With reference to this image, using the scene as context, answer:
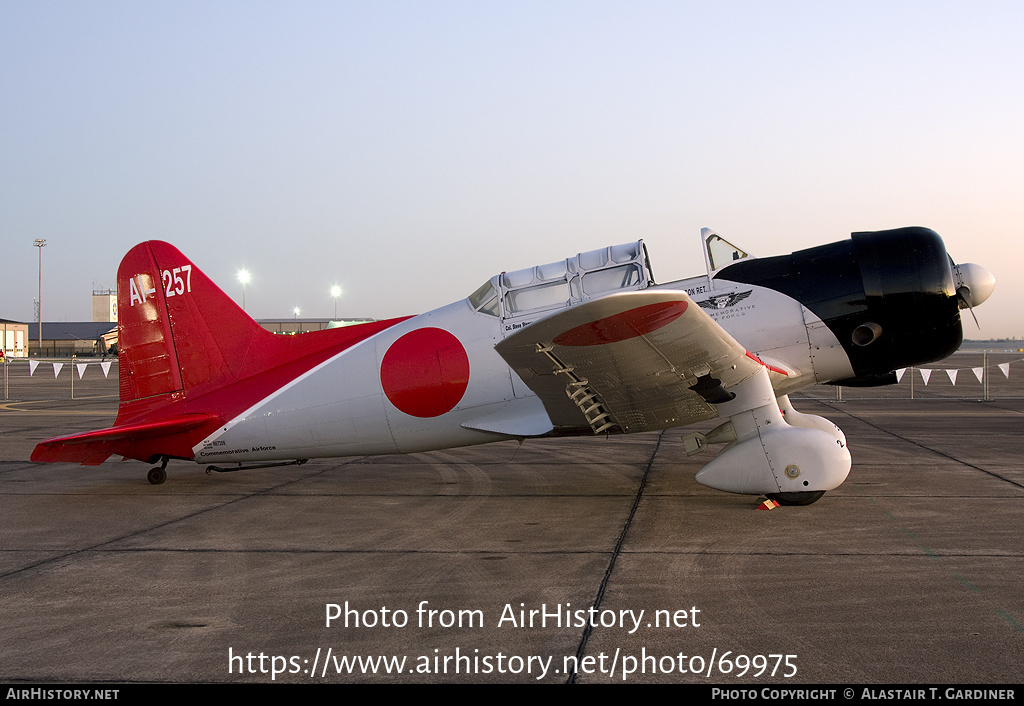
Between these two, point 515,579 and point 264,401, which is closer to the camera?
point 515,579

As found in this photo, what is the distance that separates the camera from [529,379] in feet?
23.2

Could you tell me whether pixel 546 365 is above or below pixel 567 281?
below

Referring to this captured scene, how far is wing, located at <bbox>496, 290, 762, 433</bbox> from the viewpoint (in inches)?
225

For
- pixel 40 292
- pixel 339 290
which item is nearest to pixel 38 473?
pixel 339 290

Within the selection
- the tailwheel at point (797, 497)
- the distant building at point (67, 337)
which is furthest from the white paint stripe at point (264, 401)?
the distant building at point (67, 337)

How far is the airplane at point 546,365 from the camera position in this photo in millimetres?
7000

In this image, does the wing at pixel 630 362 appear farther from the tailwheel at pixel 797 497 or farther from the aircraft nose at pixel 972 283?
the aircraft nose at pixel 972 283

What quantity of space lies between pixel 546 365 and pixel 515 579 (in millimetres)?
2197

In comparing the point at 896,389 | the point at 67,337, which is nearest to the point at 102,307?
the point at 67,337

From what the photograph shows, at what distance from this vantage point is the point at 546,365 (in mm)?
6723

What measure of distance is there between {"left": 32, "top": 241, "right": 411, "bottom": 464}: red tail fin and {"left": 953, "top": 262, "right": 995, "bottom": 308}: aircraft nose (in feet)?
19.6

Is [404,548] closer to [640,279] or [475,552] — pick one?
[475,552]

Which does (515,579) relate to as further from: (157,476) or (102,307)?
(102,307)
